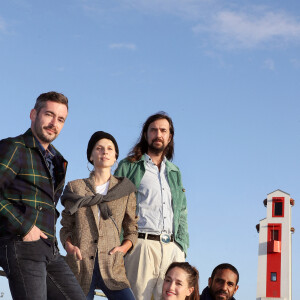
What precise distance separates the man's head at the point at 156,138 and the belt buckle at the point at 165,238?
0.88 meters

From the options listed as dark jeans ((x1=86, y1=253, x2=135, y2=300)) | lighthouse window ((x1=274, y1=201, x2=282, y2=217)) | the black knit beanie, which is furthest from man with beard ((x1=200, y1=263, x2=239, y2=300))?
lighthouse window ((x1=274, y1=201, x2=282, y2=217))

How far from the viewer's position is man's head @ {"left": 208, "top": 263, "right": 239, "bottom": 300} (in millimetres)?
6172

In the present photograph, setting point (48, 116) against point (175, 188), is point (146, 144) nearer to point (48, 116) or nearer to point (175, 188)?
point (175, 188)

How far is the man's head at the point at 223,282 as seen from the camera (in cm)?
617

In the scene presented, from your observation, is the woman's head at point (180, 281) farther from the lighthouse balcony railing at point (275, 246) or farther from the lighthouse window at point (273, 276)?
the lighthouse window at point (273, 276)

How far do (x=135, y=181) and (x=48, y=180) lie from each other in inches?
77.3

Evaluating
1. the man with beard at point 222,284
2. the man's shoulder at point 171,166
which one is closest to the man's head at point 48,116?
the man's shoulder at point 171,166

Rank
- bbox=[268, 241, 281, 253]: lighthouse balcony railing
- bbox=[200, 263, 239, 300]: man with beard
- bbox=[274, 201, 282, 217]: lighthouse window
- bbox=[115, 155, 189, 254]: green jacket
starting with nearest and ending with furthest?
bbox=[115, 155, 189, 254]: green jacket
bbox=[200, 263, 239, 300]: man with beard
bbox=[268, 241, 281, 253]: lighthouse balcony railing
bbox=[274, 201, 282, 217]: lighthouse window

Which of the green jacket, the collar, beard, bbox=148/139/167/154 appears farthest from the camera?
beard, bbox=148/139/167/154

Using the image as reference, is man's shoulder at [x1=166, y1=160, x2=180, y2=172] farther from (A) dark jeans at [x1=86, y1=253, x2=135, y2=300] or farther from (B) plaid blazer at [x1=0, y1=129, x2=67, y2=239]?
(B) plaid blazer at [x1=0, y1=129, x2=67, y2=239]

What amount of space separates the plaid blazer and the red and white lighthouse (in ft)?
84.3

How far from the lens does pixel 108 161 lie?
17.1 feet

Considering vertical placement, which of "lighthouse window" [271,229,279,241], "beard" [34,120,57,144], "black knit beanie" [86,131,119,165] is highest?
"lighthouse window" [271,229,279,241]

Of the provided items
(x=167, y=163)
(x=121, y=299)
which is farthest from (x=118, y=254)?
(x=167, y=163)
